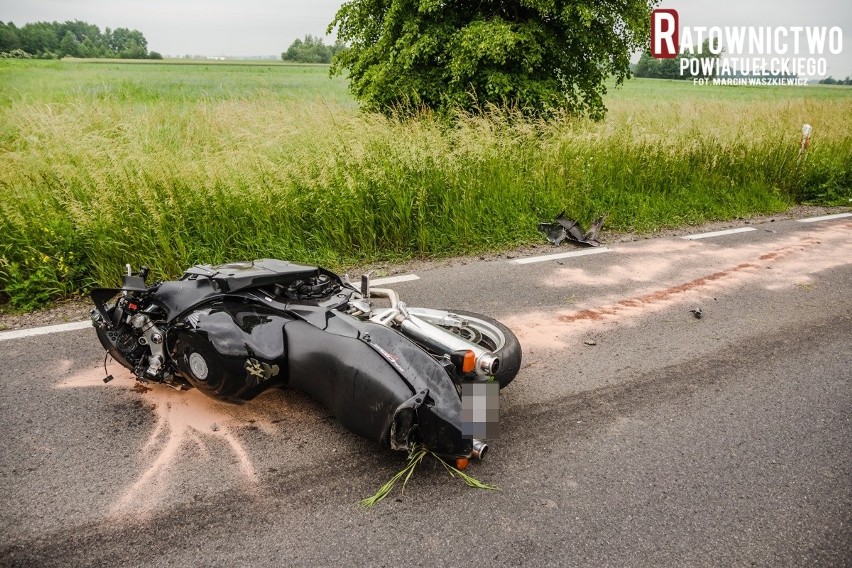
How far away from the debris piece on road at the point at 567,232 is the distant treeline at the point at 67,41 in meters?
29.0

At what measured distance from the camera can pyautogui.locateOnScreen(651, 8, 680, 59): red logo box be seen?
11.6 meters

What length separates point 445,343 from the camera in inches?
120

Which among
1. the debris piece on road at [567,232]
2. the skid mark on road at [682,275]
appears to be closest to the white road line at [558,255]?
the debris piece on road at [567,232]

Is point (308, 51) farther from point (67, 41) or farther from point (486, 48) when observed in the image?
point (486, 48)

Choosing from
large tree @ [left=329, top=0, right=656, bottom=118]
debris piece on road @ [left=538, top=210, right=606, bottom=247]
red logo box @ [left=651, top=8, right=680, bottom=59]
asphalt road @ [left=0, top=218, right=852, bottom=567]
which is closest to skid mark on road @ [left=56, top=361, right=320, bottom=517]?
asphalt road @ [left=0, top=218, right=852, bottom=567]

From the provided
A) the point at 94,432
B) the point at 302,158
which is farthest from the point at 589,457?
the point at 302,158

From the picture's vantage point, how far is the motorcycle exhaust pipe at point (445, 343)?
293 cm

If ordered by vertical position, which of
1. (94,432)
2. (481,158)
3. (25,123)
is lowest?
(94,432)

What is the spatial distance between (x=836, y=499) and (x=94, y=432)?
388 centimetres

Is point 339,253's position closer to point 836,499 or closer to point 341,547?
point 341,547

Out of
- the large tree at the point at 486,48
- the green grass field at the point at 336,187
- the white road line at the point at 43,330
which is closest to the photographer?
the white road line at the point at 43,330

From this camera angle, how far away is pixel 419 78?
10609mm

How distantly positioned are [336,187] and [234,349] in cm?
392

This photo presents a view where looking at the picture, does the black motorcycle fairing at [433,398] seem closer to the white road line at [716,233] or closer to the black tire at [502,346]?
the black tire at [502,346]
